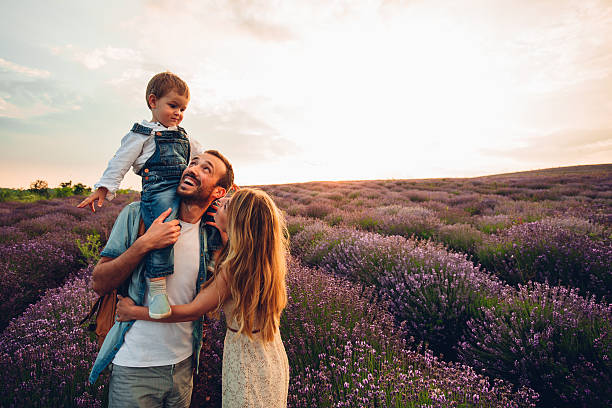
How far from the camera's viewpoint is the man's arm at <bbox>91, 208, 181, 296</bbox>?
1.41 meters

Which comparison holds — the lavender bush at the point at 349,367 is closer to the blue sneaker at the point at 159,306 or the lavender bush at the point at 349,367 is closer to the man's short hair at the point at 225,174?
the blue sneaker at the point at 159,306

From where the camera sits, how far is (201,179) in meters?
1.64

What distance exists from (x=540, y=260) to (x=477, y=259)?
0.94 meters

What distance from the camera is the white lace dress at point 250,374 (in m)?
1.50

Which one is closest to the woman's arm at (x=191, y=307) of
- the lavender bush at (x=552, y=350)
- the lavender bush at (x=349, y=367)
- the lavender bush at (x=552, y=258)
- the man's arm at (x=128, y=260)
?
the man's arm at (x=128, y=260)

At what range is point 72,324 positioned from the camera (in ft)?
8.79

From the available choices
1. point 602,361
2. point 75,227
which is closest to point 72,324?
point 602,361

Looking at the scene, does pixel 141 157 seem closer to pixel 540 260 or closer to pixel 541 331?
pixel 541 331

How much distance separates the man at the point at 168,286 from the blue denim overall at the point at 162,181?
70mm

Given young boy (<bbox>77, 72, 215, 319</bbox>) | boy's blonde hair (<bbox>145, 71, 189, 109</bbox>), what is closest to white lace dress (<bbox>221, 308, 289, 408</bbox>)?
young boy (<bbox>77, 72, 215, 319</bbox>)

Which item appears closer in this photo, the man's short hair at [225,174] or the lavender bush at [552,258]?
the man's short hair at [225,174]

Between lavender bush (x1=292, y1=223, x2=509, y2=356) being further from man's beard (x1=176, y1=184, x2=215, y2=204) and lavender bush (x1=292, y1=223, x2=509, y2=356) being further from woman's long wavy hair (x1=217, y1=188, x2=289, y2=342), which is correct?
man's beard (x1=176, y1=184, x2=215, y2=204)

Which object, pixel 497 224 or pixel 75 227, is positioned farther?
pixel 75 227

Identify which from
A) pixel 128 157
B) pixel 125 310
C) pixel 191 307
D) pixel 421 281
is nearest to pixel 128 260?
pixel 125 310
